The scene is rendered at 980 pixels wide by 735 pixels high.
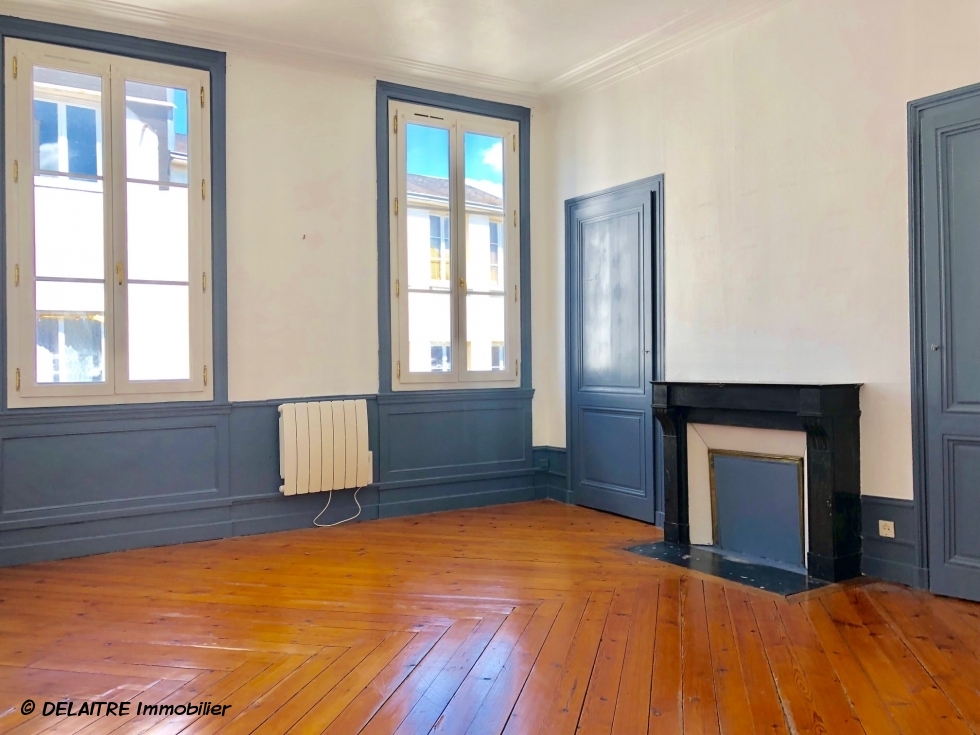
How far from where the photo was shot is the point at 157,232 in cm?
465

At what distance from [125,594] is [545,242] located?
398 cm

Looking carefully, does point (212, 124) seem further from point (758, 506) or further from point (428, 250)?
point (758, 506)

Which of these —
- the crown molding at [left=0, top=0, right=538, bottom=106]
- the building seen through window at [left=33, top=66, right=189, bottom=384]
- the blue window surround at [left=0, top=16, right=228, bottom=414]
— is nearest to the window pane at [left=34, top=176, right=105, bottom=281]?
the building seen through window at [left=33, top=66, right=189, bottom=384]

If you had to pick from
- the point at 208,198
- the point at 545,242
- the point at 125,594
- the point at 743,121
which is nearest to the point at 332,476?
the point at 125,594

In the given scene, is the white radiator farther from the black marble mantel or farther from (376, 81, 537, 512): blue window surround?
the black marble mantel

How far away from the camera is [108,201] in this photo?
4492mm

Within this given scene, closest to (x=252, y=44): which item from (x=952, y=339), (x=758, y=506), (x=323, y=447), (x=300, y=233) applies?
(x=300, y=233)

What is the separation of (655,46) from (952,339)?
272 cm

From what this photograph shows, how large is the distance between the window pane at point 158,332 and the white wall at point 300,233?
0.96 feet

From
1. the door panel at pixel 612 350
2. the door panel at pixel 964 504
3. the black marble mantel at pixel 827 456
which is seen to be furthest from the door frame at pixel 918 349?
the door panel at pixel 612 350

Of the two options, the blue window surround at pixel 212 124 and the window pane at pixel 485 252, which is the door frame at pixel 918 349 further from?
the blue window surround at pixel 212 124

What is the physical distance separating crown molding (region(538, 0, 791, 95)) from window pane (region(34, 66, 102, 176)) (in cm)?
322

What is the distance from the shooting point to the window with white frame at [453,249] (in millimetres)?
5496

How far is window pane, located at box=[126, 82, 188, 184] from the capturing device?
181 inches
